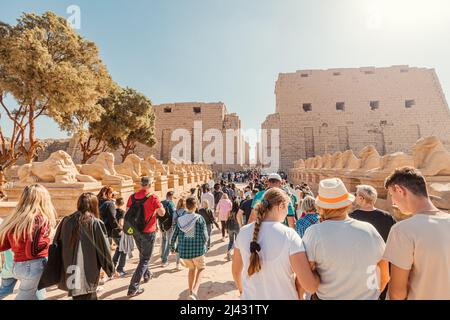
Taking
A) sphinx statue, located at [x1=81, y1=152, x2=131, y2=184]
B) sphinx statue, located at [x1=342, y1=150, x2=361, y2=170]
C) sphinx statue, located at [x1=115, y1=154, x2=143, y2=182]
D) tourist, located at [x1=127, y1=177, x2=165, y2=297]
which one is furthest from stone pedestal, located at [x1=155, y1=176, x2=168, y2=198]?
sphinx statue, located at [x1=342, y1=150, x2=361, y2=170]

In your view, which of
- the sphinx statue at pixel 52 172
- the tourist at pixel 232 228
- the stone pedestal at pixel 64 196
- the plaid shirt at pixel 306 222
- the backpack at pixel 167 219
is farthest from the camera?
the sphinx statue at pixel 52 172

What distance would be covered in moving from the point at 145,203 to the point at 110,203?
73 centimetres

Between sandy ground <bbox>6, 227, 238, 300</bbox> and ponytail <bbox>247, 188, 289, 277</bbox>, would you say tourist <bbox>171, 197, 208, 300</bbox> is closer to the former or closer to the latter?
sandy ground <bbox>6, 227, 238, 300</bbox>

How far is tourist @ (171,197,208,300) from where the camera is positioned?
2703mm

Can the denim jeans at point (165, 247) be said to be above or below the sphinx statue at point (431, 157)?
below

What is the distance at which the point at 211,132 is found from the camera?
26125 millimetres

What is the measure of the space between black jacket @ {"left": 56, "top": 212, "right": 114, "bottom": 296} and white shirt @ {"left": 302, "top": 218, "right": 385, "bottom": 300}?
1.66m

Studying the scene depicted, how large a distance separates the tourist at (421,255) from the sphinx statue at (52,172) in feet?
18.0

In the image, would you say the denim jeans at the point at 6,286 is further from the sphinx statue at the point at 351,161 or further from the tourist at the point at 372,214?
the sphinx statue at the point at 351,161

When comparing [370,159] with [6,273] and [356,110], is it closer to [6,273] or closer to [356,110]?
[6,273]

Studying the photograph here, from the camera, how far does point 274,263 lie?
1.33m

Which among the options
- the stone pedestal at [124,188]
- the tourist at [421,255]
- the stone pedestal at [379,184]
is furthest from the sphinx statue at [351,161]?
the stone pedestal at [124,188]

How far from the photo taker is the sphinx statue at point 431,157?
12.7 ft

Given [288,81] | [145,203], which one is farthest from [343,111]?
[145,203]
